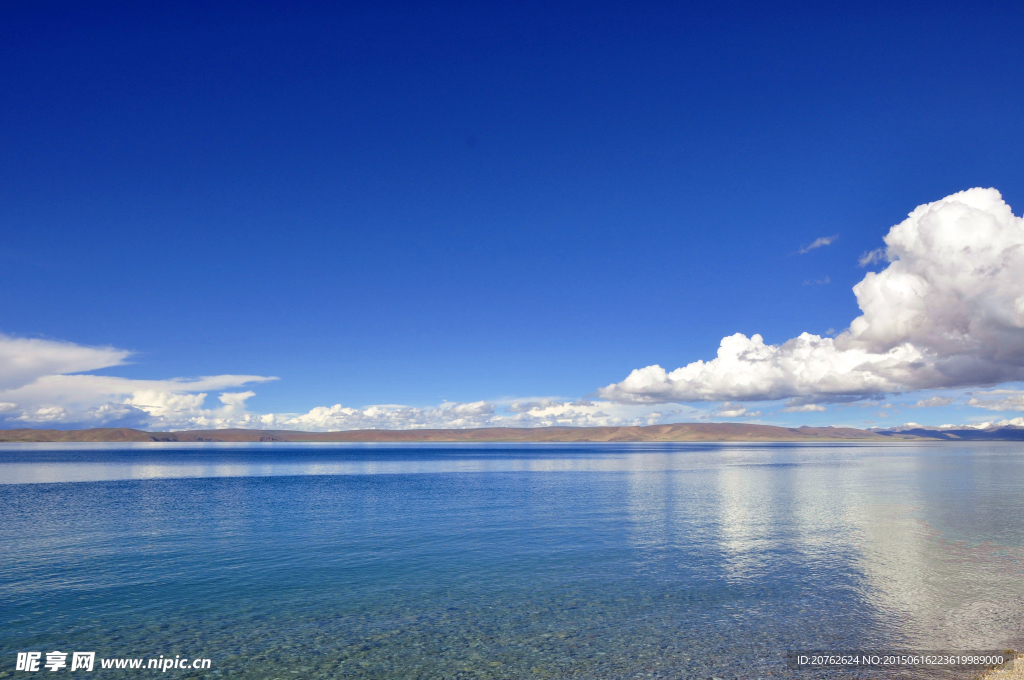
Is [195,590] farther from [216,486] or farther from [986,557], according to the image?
[216,486]

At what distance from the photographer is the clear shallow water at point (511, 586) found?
16.9m

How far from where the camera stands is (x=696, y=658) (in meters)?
16.3

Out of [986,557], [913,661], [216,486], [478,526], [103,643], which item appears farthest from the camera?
[216,486]

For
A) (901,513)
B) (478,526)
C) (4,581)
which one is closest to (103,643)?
(4,581)

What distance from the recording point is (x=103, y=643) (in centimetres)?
1748

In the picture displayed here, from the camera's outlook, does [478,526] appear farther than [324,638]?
Yes

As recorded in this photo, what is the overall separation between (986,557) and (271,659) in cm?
3231

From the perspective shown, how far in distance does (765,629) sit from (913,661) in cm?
394

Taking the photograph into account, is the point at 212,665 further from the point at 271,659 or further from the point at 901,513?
the point at 901,513

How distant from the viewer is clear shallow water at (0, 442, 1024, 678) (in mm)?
Result: 16891

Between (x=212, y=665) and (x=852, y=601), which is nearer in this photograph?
(x=212, y=665)

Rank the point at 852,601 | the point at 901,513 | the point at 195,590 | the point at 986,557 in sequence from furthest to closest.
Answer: the point at 901,513, the point at 986,557, the point at 195,590, the point at 852,601

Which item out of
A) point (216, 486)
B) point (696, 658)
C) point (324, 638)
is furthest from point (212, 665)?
point (216, 486)

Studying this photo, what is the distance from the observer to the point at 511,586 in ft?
76.7
